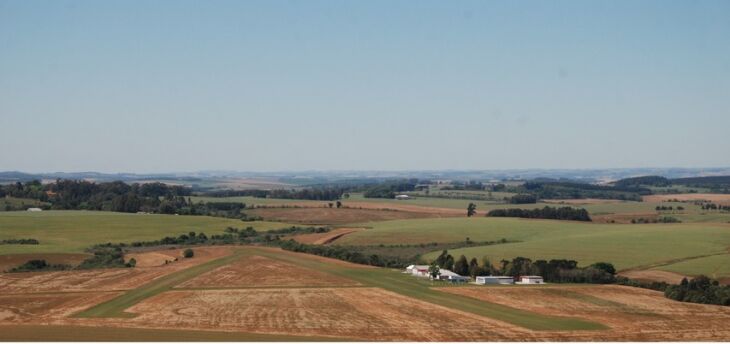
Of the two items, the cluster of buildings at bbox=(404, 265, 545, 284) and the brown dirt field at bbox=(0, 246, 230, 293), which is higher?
the cluster of buildings at bbox=(404, 265, 545, 284)

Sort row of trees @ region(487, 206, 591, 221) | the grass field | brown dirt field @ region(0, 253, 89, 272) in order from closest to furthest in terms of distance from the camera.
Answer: brown dirt field @ region(0, 253, 89, 272) < row of trees @ region(487, 206, 591, 221) < the grass field

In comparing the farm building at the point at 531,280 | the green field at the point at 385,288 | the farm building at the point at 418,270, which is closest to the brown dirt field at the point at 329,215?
the green field at the point at 385,288

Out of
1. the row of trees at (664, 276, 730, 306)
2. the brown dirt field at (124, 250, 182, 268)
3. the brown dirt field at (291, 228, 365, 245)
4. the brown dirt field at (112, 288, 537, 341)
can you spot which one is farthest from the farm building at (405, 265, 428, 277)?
the brown dirt field at (124, 250, 182, 268)

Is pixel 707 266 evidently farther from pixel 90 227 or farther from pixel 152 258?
pixel 90 227

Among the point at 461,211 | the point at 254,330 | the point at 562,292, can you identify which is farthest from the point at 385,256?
the point at 461,211

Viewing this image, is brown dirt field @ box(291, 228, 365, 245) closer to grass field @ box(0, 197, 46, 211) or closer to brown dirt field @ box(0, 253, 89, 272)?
brown dirt field @ box(0, 253, 89, 272)

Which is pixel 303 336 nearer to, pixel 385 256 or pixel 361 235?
pixel 385 256

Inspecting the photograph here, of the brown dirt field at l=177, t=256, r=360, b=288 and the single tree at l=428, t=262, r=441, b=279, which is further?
the single tree at l=428, t=262, r=441, b=279
